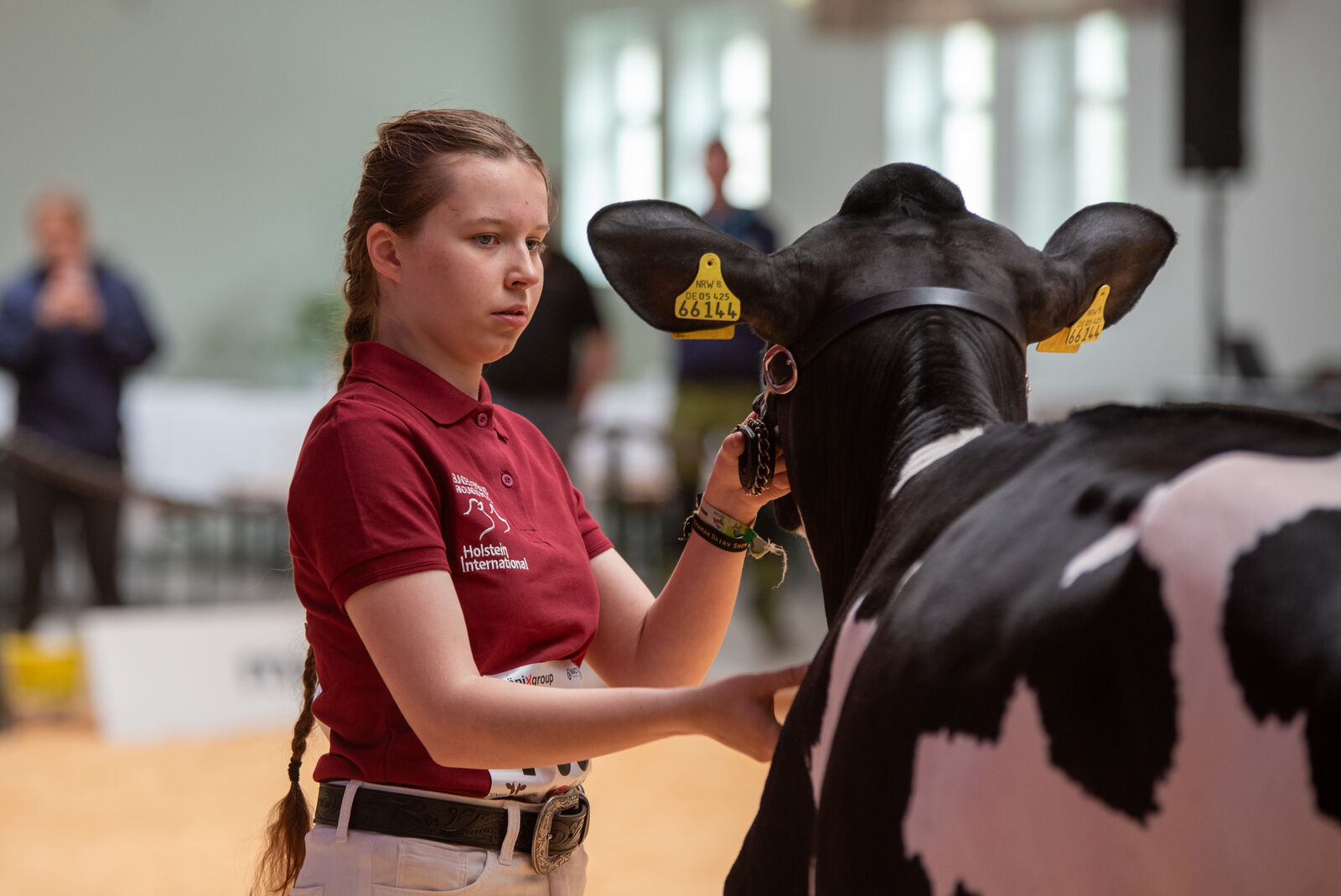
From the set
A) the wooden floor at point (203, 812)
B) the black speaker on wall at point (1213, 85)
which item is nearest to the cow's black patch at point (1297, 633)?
the wooden floor at point (203, 812)

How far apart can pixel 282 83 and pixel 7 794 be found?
376 inches

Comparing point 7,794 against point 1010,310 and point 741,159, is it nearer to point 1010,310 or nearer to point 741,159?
point 1010,310

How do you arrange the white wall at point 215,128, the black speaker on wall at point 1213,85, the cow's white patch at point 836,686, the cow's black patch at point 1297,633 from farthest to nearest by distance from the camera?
the white wall at point 215,128, the black speaker on wall at point 1213,85, the cow's white patch at point 836,686, the cow's black patch at point 1297,633

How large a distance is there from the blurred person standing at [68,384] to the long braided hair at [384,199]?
415cm

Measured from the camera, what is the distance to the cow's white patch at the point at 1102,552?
2.22ft

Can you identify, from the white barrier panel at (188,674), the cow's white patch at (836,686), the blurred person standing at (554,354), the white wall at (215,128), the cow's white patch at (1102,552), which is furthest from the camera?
the white wall at (215,128)

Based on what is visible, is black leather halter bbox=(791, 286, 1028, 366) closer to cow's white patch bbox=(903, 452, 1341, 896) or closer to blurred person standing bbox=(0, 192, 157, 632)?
cow's white patch bbox=(903, 452, 1341, 896)

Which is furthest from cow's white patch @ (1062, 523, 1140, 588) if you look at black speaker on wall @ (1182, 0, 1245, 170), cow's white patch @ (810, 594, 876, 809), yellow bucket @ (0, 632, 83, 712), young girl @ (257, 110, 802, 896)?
black speaker on wall @ (1182, 0, 1245, 170)

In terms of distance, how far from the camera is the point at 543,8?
14.3 meters

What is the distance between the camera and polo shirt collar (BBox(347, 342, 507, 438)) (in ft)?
4.11

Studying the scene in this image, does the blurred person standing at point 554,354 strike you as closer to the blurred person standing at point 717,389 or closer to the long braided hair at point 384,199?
the blurred person standing at point 717,389

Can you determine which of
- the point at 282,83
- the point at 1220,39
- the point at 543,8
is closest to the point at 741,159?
the point at 543,8

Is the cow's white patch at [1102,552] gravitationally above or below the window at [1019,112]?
below

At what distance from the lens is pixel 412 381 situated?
126 cm
